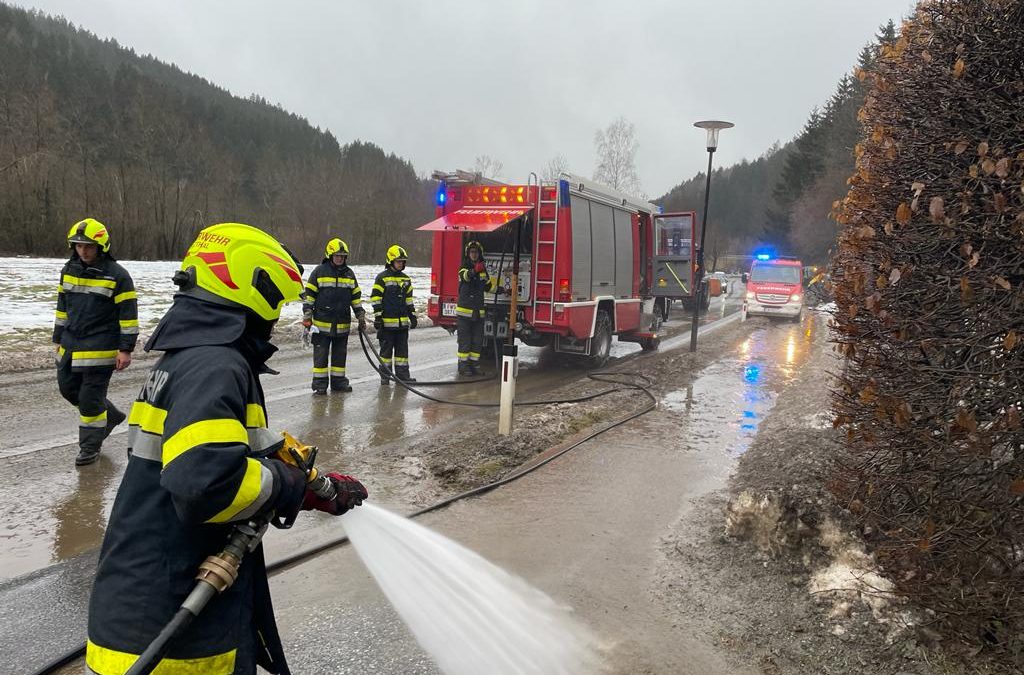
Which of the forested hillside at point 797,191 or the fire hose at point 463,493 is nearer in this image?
the fire hose at point 463,493

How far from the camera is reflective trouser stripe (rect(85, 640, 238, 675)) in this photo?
5.54ft

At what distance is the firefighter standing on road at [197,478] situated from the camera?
159cm

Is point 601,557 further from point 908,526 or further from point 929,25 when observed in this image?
point 929,25

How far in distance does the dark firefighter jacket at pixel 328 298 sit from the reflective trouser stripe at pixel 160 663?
6.52 metres

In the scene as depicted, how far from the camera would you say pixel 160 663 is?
1.71 m

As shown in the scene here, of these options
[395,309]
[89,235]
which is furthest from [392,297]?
[89,235]

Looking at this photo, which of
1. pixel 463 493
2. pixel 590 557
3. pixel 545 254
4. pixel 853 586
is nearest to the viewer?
pixel 853 586

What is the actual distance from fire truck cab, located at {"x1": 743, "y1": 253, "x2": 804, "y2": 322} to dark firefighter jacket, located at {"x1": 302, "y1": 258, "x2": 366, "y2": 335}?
51.4ft

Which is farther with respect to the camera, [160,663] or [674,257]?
[674,257]

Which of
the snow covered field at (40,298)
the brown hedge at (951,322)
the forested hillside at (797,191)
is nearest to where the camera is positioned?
the brown hedge at (951,322)

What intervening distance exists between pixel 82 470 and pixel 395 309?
14.5 ft

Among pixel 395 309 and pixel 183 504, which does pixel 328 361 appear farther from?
pixel 183 504

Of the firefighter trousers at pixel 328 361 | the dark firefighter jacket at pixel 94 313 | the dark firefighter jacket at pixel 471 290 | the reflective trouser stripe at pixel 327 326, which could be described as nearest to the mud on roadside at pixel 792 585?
the dark firefighter jacket at pixel 94 313

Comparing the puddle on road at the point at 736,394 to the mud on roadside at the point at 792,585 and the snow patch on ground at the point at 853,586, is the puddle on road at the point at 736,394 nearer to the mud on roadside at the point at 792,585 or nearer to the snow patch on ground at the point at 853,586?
the mud on roadside at the point at 792,585
